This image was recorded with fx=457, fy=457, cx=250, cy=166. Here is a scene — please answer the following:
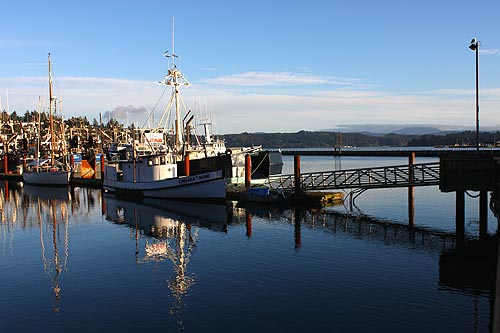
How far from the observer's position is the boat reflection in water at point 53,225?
70.1 ft

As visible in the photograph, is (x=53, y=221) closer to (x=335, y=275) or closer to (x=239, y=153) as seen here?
(x=239, y=153)

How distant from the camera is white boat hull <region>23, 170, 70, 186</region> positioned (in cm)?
6589

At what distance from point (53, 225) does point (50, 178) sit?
35.7m

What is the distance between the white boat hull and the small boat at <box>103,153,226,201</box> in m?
14.1

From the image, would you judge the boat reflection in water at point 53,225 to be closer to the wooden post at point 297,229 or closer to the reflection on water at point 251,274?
the reflection on water at point 251,274

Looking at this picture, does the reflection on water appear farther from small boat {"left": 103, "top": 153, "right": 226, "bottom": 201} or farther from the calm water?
small boat {"left": 103, "top": 153, "right": 226, "bottom": 201}

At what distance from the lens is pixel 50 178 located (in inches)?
2648

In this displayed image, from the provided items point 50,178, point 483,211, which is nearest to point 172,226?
point 483,211

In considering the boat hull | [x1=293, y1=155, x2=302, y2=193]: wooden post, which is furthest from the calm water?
the boat hull

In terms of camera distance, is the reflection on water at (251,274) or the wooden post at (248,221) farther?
the wooden post at (248,221)

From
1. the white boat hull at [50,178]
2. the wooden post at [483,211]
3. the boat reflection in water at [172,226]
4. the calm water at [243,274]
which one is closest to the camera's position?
the calm water at [243,274]

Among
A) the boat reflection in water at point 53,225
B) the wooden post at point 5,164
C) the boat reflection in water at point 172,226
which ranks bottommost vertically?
the boat reflection in water at point 53,225

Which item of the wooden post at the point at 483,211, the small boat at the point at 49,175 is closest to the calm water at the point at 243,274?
the wooden post at the point at 483,211

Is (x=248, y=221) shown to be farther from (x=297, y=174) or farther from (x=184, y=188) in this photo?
(x=184, y=188)
